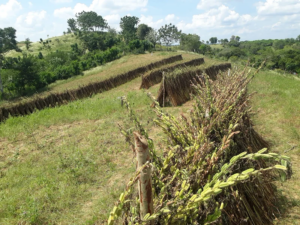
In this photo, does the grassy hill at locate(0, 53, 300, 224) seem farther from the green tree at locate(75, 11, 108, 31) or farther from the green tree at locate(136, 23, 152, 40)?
the green tree at locate(75, 11, 108, 31)

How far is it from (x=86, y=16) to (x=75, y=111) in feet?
210

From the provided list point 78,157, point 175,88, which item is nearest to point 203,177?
point 78,157

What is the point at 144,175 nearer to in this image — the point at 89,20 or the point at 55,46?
the point at 55,46

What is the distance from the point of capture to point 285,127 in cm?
577

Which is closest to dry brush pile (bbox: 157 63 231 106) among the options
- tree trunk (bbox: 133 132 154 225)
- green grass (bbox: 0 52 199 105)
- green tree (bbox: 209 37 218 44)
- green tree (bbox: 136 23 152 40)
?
tree trunk (bbox: 133 132 154 225)

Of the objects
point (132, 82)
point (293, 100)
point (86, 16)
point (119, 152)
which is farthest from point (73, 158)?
point (86, 16)

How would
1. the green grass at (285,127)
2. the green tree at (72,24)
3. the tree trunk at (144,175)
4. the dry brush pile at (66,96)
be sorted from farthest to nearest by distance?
the green tree at (72,24), the dry brush pile at (66,96), the green grass at (285,127), the tree trunk at (144,175)

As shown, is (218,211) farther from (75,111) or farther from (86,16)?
(86,16)

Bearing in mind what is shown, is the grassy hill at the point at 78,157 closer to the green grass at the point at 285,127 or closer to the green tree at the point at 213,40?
the green grass at the point at 285,127

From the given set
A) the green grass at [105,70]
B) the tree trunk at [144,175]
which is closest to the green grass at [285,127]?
the tree trunk at [144,175]

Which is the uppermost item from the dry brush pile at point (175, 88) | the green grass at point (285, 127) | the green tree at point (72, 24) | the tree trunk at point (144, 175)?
the green tree at point (72, 24)

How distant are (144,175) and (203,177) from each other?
70 centimetres

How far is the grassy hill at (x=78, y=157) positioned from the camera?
350 cm

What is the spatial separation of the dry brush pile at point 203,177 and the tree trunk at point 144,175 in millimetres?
23
